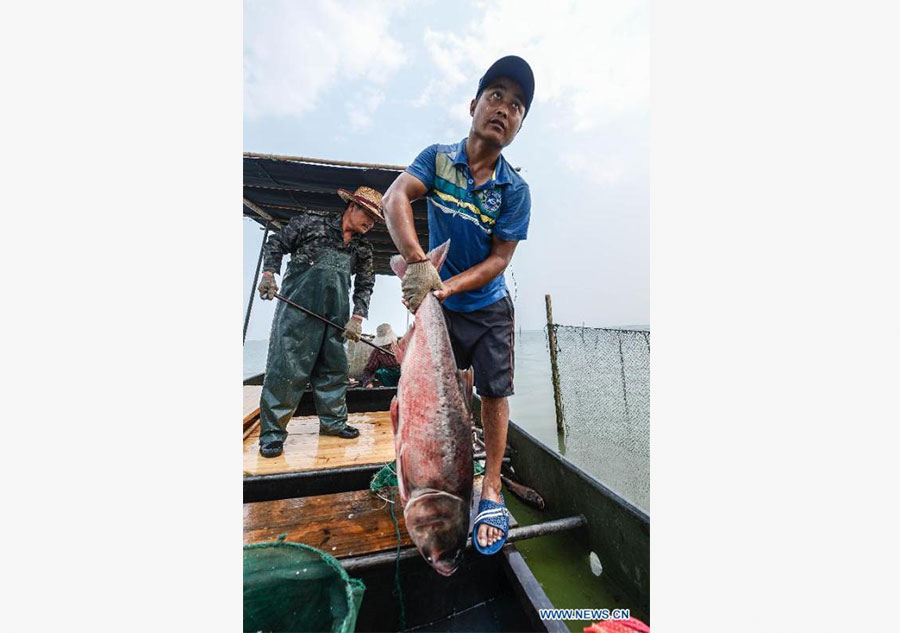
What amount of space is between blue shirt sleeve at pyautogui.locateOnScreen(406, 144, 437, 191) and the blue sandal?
2117 millimetres

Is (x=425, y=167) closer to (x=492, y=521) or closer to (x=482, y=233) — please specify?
(x=482, y=233)

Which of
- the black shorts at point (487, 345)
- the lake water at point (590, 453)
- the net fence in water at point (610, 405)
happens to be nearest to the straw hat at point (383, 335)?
the lake water at point (590, 453)

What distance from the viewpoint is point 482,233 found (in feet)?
7.69

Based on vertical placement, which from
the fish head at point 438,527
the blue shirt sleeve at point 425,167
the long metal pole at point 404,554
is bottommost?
the long metal pole at point 404,554

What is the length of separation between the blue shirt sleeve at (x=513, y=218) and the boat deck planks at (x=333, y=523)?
6.53 feet

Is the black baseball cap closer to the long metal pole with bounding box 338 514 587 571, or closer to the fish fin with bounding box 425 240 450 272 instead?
the fish fin with bounding box 425 240 450 272

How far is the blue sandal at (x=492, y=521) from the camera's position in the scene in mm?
1991

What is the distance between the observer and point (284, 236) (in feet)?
Result: 13.1

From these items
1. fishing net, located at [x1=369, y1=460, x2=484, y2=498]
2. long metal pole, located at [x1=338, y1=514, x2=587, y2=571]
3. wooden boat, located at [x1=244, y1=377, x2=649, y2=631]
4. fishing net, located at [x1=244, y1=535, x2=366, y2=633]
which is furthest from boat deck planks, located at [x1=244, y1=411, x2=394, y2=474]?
fishing net, located at [x1=244, y1=535, x2=366, y2=633]

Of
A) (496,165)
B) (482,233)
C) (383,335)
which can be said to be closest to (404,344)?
(482,233)

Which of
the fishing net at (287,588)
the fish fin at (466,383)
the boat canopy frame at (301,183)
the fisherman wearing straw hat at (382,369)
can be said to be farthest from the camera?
the fisherman wearing straw hat at (382,369)

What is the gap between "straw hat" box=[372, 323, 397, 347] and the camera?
960 cm

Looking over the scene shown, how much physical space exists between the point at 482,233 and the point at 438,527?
69.5 inches

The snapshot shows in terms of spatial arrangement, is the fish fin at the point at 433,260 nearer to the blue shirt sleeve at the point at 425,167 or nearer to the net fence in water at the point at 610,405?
the blue shirt sleeve at the point at 425,167
